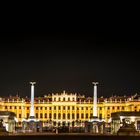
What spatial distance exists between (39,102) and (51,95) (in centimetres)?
454

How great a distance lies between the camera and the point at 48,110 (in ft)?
456

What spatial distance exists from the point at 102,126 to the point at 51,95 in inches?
2501

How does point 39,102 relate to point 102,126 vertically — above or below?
above

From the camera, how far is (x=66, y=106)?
139 metres

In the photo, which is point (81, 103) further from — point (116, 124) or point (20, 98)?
point (116, 124)

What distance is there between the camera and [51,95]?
461 ft

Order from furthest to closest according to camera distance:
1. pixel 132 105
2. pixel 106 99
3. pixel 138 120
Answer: pixel 106 99 → pixel 132 105 → pixel 138 120

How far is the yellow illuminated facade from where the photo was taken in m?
135

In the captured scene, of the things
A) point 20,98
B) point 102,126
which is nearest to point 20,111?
point 20,98

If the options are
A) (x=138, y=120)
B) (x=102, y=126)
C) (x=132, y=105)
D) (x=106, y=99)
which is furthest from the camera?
(x=106, y=99)

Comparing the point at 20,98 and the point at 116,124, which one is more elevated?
the point at 20,98

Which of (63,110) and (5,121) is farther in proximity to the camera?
(63,110)

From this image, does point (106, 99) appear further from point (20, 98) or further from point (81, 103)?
point (20, 98)

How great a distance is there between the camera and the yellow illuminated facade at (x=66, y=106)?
135250 millimetres
